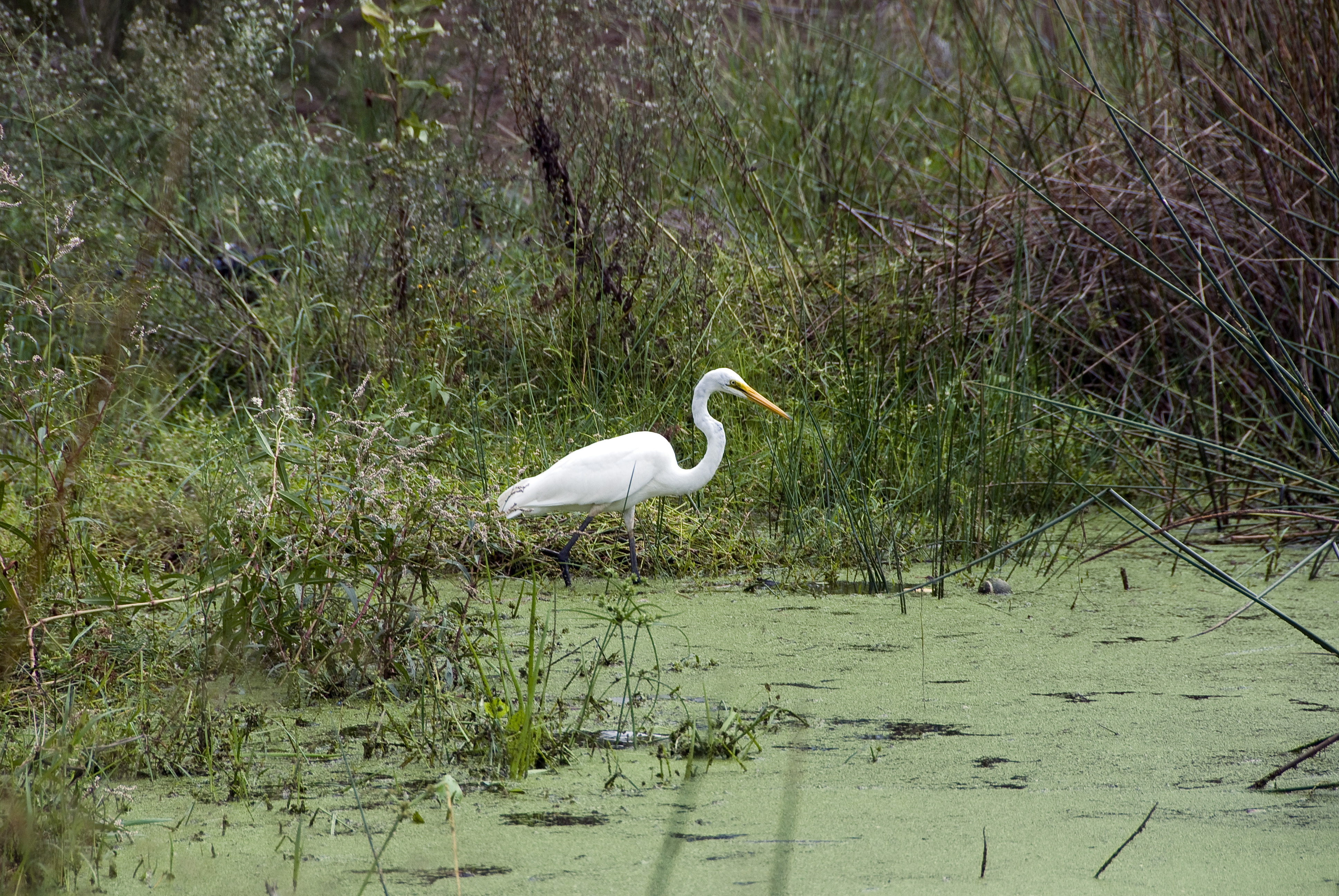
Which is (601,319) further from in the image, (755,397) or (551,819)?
(551,819)

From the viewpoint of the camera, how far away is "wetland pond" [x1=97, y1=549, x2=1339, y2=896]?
1.64 metres

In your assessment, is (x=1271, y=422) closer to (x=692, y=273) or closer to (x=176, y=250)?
(x=692, y=273)

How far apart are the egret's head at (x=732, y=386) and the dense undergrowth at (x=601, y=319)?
0.54 ft

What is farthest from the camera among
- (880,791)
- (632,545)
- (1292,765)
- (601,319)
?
(601,319)

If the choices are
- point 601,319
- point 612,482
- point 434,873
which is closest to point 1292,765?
point 434,873

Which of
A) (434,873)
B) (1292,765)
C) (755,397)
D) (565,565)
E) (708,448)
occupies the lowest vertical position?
(434,873)

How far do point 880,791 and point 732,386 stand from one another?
6.29ft

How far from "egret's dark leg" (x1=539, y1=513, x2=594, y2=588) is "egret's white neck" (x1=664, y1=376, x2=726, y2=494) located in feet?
0.88

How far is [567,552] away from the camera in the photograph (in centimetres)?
341

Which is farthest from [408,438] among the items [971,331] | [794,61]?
[794,61]

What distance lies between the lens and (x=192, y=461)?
3.68m

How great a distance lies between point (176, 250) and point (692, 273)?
1.91 m

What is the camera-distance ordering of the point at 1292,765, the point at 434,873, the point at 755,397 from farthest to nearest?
the point at 755,397
the point at 1292,765
the point at 434,873

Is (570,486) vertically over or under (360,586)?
over
